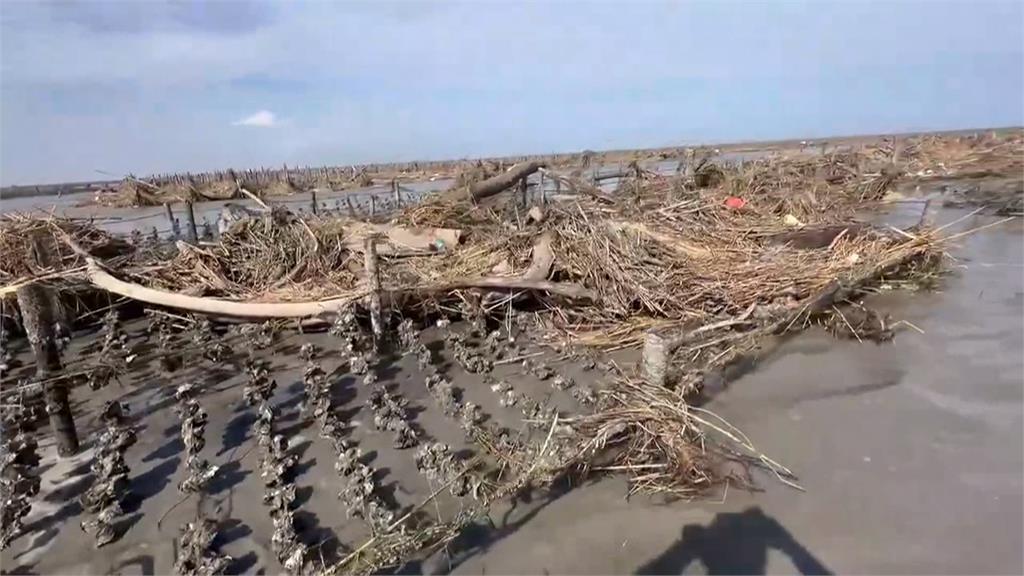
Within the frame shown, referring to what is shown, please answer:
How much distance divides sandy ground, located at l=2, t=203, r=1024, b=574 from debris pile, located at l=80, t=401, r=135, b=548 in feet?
0.23

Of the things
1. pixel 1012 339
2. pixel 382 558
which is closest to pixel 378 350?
pixel 382 558

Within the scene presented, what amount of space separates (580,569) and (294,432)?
7.08 ft

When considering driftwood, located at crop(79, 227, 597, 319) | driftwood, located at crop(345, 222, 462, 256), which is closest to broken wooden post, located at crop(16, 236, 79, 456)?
driftwood, located at crop(79, 227, 597, 319)

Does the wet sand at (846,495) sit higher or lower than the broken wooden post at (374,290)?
lower

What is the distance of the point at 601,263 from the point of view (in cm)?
554

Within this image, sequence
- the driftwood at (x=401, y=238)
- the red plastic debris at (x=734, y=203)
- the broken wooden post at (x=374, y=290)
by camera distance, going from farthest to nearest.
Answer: the red plastic debris at (x=734, y=203) < the driftwood at (x=401, y=238) < the broken wooden post at (x=374, y=290)

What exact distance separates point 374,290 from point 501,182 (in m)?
3.43

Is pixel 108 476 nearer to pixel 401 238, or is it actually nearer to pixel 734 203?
pixel 401 238

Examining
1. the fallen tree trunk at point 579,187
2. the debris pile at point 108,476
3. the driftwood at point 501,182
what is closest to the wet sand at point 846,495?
the debris pile at point 108,476

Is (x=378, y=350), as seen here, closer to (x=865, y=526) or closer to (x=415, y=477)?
(x=415, y=477)

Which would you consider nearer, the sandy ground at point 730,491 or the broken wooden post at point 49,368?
the sandy ground at point 730,491

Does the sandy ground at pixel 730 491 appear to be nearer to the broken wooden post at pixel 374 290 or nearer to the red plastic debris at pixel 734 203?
the broken wooden post at pixel 374 290

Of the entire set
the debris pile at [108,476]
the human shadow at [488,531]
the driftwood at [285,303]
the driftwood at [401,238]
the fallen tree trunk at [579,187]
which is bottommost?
the human shadow at [488,531]

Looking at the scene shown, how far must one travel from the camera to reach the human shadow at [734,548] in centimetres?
255
